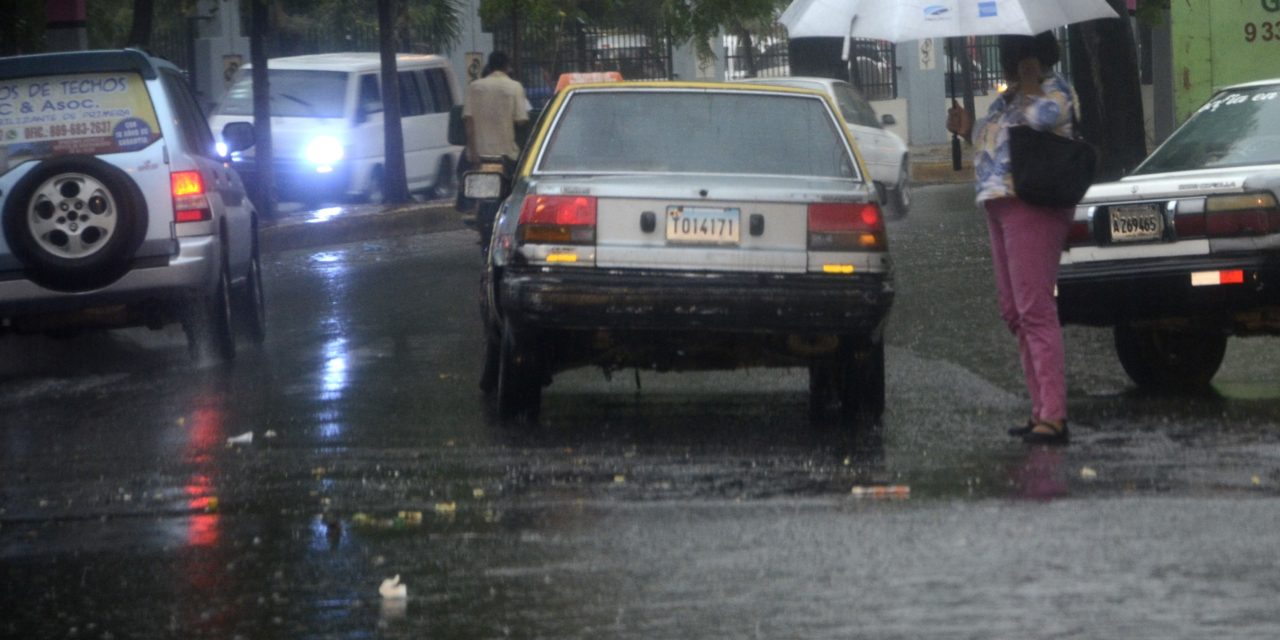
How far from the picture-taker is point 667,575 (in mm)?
6207

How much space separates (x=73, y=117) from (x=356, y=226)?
1096cm

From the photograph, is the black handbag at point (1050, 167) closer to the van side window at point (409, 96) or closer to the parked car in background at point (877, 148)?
the parked car in background at point (877, 148)

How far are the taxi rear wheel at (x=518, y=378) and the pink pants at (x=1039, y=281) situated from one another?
195 cm

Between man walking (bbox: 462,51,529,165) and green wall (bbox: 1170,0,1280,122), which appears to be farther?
green wall (bbox: 1170,0,1280,122)

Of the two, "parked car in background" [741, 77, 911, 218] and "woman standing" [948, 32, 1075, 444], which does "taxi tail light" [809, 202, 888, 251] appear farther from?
"parked car in background" [741, 77, 911, 218]

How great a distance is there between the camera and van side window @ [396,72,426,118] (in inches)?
1059

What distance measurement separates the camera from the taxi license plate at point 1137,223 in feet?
31.5

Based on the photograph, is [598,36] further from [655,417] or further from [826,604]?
[826,604]

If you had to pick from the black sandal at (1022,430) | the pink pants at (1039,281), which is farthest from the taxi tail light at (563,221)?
the black sandal at (1022,430)

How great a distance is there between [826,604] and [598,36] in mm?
39326

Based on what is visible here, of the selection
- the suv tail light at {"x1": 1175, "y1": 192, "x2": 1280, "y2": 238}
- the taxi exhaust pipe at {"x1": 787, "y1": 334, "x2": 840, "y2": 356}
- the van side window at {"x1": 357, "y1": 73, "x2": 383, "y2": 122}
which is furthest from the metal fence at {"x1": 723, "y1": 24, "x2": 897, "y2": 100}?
the taxi exhaust pipe at {"x1": 787, "y1": 334, "x2": 840, "y2": 356}

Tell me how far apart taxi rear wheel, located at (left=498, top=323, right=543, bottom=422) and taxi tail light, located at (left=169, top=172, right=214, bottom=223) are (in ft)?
9.36

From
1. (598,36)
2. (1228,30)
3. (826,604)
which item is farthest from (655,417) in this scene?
(598,36)

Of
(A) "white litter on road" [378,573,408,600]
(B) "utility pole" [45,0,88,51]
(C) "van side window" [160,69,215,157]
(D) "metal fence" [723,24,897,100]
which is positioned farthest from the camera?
(D) "metal fence" [723,24,897,100]
